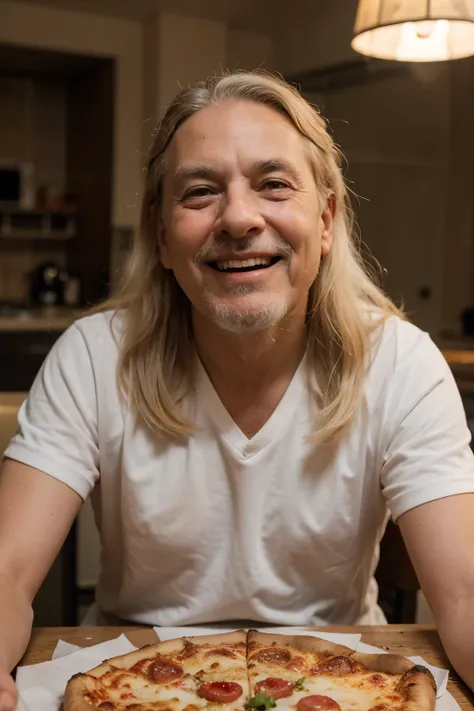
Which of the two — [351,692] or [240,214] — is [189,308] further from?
[351,692]

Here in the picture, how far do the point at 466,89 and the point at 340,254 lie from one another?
9.91 ft

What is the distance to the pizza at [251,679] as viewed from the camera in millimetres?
878

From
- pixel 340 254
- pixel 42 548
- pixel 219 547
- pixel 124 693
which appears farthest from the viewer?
pixel 340 254

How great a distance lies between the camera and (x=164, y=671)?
0.94 metres

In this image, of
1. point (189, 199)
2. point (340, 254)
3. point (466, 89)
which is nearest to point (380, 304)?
point (340, 254)

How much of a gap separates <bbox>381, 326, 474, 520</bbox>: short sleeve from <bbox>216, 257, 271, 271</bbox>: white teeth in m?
0.27

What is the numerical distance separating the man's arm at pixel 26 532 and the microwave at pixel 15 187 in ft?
14.2

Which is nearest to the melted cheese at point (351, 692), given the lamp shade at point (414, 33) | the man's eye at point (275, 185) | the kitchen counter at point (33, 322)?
the man's eye at point (275, 185)

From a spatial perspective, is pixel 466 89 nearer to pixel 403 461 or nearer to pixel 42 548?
pixel 403 461

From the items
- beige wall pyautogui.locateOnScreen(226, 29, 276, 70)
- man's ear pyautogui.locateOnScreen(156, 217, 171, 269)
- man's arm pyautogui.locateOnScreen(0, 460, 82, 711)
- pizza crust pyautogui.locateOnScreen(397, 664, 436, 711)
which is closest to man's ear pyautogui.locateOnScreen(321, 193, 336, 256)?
man's ear pyautogui.locateOnScreen(156, 217, 171, 269)

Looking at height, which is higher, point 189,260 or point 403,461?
point 189,260

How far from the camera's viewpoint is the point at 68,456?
121cm

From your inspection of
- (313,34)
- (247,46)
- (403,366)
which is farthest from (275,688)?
(247,46)

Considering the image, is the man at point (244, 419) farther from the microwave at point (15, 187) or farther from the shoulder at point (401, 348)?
the microwave at point (15, 187)
